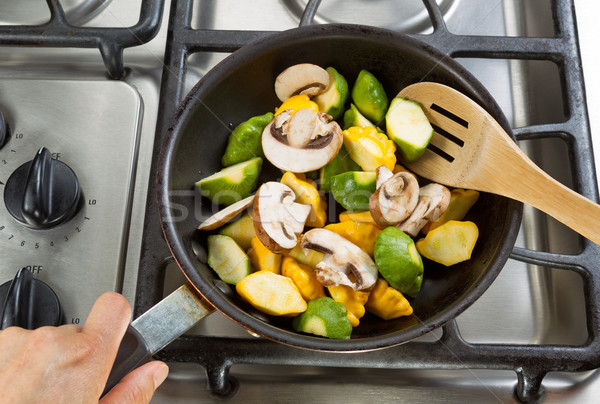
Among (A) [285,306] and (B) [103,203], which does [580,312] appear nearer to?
(A) [285,306]

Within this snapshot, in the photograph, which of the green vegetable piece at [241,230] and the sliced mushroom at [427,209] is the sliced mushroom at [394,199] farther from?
the green vegetable piece at [241,230]

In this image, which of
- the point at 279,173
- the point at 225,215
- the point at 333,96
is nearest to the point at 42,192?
the point at 225,215

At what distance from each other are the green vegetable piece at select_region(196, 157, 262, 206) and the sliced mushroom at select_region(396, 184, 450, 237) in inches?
10.5

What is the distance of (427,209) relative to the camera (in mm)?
836

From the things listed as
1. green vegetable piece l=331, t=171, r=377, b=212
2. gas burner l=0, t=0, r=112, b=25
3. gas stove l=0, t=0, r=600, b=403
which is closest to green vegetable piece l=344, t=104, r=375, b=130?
green vegetable piece l=331, t=171, r=377, b=212

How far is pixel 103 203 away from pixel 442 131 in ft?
2.02

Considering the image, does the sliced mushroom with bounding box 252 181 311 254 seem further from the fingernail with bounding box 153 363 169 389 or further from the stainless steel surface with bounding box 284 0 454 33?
the stainless steel surface with bounding box 284 0 454 33

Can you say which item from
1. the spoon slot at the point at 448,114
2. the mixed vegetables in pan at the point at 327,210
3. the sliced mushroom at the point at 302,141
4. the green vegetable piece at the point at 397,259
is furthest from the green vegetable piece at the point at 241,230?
the spoon slot at the point at 448,114

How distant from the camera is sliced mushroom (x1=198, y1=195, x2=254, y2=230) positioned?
0.84 m

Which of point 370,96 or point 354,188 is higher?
point 370,96

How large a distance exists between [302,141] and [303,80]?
0.42 feet

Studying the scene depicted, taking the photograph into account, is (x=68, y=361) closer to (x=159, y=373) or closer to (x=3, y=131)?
(x=159, y=373)

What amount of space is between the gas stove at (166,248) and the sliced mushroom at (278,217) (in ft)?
0.56

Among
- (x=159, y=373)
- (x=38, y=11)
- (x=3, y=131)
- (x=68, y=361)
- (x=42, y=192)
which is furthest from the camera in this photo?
(x=38, y=11)
